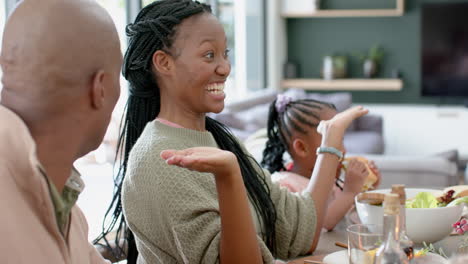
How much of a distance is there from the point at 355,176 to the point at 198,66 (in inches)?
27.7

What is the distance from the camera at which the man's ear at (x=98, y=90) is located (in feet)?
3.41

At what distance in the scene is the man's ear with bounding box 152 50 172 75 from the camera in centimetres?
164

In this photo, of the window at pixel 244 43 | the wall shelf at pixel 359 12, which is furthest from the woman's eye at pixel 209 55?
the wall shelf at pixel 359 12

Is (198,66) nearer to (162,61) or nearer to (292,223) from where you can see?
(162,61)

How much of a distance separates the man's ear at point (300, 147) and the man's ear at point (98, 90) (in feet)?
4.68

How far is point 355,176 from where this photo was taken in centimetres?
211

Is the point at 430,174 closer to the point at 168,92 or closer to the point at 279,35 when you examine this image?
the point at 168,92

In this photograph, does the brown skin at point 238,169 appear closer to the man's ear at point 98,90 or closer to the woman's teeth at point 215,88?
the man's ear at point 98,90

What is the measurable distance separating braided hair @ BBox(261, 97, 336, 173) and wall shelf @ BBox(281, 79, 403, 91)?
4.92 m

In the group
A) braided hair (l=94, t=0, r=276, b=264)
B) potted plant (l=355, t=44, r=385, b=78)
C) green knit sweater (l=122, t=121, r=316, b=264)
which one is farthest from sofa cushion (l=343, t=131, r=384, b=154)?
green knit sweater (l=122, t=121, r=316, b=264)

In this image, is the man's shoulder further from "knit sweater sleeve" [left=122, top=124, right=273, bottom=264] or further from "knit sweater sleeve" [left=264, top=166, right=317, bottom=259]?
"knit sweater sleeve" [left=264, top=166, right=317, bottom=259]

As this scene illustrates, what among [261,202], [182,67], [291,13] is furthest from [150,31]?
[291,13]

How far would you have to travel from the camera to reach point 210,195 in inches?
60.9

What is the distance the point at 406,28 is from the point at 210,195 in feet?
20.2
